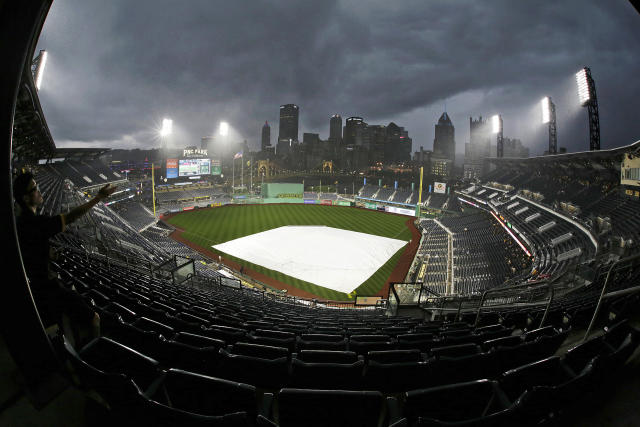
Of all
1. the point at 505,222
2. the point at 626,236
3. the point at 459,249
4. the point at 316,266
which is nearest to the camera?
the point at 626,236

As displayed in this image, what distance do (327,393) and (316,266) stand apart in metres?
24.8

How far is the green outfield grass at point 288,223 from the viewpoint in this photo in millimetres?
23297

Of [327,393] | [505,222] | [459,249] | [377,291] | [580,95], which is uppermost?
[580,95]

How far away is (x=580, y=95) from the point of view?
86.7 ft

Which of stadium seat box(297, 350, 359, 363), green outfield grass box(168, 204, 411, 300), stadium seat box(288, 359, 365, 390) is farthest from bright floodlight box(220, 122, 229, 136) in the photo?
stadium seat box(288, 359, 365, 390)

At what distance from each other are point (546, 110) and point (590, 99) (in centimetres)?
980

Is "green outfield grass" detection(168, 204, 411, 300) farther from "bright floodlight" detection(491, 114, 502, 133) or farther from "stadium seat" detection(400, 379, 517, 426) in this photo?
"bright floodlight" detection(491, 114, 502, 133)

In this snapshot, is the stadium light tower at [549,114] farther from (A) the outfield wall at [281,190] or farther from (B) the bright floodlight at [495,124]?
(A) the outfield wall at [281,190]

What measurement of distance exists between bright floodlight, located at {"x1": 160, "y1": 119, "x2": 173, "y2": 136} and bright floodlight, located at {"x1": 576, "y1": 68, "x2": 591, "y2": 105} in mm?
Answer: 63279

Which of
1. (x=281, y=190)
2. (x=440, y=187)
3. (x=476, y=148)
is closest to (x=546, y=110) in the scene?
(x=440, y=187)

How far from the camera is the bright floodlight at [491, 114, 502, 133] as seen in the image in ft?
153

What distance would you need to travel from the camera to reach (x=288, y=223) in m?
43.1

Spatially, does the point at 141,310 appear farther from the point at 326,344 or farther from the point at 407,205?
the point at 407,205

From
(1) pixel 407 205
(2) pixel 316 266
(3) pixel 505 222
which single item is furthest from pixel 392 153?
(2) pixel 316 266
